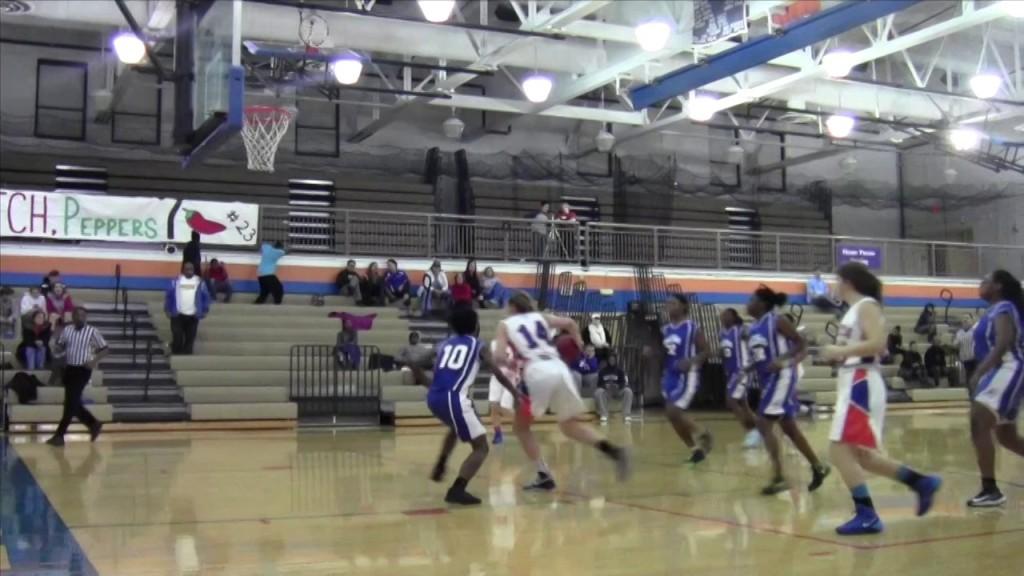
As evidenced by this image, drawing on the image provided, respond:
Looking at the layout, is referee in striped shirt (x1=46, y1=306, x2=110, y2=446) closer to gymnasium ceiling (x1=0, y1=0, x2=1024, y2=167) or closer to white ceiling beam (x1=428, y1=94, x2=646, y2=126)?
gymnasium ceiling (x1=0, y1=0, x2=1024, y2=167)

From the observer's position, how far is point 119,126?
2412 cm

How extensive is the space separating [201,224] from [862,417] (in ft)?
54.2

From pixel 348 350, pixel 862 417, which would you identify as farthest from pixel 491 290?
pixel 862 417

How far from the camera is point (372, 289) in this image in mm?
21375

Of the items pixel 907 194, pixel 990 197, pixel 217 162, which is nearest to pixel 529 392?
pixel 217 162

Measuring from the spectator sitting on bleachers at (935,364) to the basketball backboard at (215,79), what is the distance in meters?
18.2

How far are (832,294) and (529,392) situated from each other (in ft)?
65.7

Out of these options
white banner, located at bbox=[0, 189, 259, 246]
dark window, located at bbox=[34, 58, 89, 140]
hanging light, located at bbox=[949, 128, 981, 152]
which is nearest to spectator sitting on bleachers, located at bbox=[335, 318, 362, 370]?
white banner, located at bbox=[0, 189, 259, 246]

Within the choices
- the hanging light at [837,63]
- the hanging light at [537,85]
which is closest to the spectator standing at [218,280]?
the hanging light at [537,85]

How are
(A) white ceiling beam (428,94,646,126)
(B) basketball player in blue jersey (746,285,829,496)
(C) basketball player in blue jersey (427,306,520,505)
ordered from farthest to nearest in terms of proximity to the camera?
(A) white ceiling beam (428,94,646,126) < (B) basketball player in blue jersey (746,285,829,496) < (C) basketball player in blue jersey (427,306,520,505)

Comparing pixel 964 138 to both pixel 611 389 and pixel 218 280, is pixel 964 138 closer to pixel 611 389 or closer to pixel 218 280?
pixel 611 389

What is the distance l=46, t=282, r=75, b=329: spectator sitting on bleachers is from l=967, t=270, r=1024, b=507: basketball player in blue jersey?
14.6 meters

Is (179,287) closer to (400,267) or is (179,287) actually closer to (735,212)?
(400,267)

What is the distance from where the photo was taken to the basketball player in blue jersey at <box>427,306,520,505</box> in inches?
309
